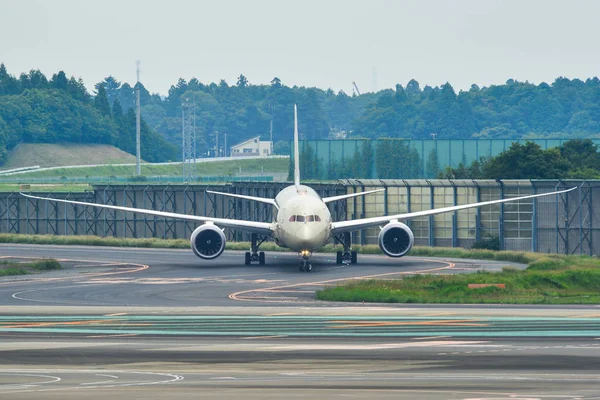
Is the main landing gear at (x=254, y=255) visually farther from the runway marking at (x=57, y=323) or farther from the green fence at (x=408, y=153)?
the green fence at (x=408, y=153)

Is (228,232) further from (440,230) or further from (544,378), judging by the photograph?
(544,378)

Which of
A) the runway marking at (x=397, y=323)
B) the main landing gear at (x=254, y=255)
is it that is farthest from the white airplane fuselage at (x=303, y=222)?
the runway marking at (x=397, y=323)

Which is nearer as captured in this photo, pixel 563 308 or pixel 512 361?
pixel 512 361

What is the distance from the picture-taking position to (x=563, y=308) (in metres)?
51.8

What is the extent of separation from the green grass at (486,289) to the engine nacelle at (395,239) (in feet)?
36.9

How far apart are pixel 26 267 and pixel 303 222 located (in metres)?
18.3

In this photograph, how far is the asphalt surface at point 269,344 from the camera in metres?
31.0

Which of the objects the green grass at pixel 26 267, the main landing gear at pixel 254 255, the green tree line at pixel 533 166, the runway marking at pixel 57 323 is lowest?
the runway marking at pixel 57 323

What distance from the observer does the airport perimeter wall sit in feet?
280

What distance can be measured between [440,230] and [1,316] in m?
48.6

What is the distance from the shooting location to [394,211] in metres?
94.8

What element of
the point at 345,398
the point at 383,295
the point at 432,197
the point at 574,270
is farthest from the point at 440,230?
the point at 345,398

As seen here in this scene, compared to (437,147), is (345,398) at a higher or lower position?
lower

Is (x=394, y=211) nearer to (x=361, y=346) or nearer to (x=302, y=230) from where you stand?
(x=302, y=230)
